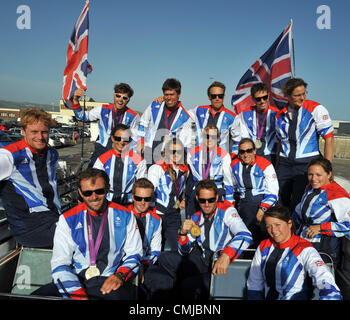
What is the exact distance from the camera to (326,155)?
4.26m

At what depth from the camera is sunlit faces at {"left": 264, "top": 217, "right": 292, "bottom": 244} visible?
8.77ft

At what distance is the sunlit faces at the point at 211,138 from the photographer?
4602 millimetres

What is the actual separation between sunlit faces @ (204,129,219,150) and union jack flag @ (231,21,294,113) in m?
2.64

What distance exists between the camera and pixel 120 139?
4.32 meters

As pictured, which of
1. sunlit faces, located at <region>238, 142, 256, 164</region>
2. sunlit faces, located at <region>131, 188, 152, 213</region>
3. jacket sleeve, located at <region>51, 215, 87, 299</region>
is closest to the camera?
jacket sleeve, located at <region>51, 215, 87, 299</region>

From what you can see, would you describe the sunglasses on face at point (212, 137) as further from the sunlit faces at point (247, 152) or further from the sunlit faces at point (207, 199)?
the sunlit faces at point (207, 199)

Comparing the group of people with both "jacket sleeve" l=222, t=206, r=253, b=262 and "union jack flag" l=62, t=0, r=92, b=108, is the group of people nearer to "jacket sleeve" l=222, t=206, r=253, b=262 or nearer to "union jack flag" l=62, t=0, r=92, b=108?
"jacket sleeve" l=222, t=206, r=253, b=262

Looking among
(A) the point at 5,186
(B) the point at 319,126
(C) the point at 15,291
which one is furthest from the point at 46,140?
(B) the point at 319,126

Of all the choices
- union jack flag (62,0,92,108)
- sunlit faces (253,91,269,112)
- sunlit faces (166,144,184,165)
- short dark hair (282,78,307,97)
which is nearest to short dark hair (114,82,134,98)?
sunlit faces (166,144,184,165)

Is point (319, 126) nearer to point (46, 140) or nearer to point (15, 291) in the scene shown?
point (46, 140)

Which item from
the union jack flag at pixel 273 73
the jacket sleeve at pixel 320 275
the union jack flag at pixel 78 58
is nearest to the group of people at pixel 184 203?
the jacket sleeve at pixel 320 275

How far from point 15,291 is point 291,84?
4.53 metres

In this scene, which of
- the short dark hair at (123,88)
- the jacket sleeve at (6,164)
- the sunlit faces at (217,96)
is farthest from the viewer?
the short dark hair at (123,88)

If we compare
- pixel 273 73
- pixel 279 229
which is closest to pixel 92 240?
pixel 279 229
